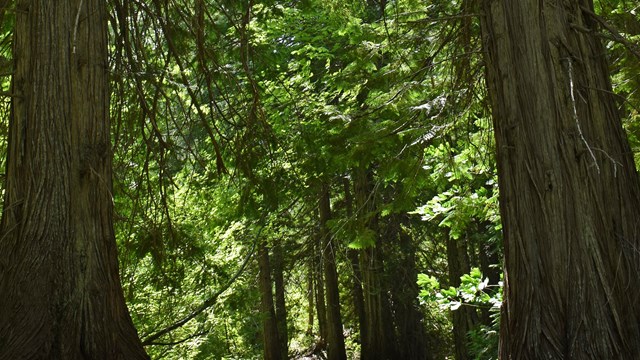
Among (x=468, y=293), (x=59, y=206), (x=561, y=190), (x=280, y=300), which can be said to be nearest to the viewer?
(x=59, y=206)

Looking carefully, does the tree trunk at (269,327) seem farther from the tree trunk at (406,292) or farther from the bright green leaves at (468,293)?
the bright green leaves at (468,293)

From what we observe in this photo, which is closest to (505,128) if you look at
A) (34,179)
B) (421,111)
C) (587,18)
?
(587,18)

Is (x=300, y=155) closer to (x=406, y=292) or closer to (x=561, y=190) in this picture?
(x=561, y=190)

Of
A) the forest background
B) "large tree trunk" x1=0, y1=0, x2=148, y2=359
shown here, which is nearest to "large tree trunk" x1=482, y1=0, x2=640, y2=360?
the forest background

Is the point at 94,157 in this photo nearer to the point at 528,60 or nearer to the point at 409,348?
the point at 528,60

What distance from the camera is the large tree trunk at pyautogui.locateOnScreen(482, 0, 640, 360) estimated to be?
11.6ft

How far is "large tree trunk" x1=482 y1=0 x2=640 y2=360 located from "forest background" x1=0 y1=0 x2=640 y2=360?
0.78 ft

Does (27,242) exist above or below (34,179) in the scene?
below

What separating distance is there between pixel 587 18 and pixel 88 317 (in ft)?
11.3

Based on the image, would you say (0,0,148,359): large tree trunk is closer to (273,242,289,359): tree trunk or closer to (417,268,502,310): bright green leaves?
(417,268,502,310): bright green leaves

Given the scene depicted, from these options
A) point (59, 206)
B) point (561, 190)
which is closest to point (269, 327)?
point (561, 190)

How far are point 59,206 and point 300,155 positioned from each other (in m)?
6.94

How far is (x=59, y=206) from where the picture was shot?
304 centimetres

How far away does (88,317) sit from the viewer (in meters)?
3.01
